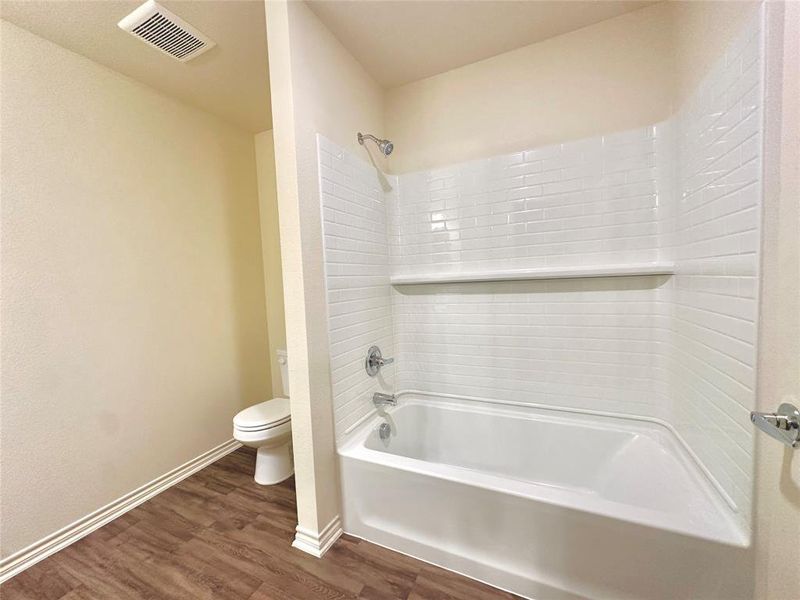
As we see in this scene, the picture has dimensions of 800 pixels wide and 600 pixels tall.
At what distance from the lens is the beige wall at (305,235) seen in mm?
1280

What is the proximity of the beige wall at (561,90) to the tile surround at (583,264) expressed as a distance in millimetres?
98

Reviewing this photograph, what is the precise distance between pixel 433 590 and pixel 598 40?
2.53 metres

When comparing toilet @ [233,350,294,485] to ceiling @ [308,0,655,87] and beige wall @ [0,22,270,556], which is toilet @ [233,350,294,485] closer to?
beige wall @ [0,22,270,556]

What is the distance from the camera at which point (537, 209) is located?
5.42ft

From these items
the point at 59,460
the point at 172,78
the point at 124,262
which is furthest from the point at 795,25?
the point at 59,460

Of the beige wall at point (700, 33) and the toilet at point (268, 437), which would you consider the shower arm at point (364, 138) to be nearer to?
the beige wall at point (700, 33)

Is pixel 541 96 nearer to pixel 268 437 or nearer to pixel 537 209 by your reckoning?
pixel 537 209

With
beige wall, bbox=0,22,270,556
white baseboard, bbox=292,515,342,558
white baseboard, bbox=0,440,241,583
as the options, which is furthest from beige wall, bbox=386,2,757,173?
white baseboard, bbox=0,440,241,583

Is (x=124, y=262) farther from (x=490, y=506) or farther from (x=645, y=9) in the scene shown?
(x=645, y=9)

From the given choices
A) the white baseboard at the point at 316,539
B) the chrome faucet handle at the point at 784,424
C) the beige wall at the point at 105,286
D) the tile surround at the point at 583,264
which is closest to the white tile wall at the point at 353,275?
the tile surround at the point at 583,264

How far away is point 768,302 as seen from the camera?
0.81 meters

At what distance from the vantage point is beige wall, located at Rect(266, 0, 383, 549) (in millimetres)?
1280

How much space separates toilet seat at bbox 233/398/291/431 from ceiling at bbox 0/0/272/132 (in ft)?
6.55

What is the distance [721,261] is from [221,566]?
86.9 inches
